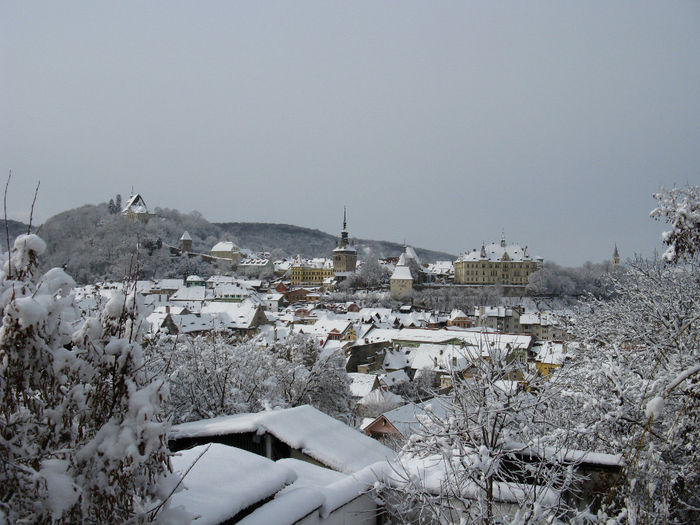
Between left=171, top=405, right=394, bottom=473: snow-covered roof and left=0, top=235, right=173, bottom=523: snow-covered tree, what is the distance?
4.68 metres

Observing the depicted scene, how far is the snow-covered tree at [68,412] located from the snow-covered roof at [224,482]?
33.1 inches

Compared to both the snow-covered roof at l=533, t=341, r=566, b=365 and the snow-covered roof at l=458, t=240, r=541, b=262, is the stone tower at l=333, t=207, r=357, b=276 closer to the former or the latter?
the snow-covered roof at l=458, t=240, r=541, b=262

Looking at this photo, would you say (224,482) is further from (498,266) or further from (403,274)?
(498,266)

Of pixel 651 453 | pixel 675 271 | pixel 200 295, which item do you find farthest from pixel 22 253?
pixel 200 295

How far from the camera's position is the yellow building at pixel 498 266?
96.4m

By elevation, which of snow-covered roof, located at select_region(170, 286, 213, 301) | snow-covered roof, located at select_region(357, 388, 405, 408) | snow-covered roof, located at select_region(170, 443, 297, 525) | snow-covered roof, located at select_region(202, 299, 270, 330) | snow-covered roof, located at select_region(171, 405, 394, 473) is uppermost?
snow-covered roof, located at select_region(170, 443, 297, 525)

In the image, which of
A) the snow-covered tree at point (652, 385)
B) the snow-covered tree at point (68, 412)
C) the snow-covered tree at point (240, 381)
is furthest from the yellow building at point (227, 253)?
the snow-covered tree at point (68, 412)

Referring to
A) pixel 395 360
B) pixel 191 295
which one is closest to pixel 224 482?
pixel 395 360

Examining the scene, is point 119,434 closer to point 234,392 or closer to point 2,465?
point 2,465

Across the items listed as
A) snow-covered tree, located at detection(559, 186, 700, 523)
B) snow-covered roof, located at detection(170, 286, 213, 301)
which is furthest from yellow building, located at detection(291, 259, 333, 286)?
snow-covered tree, located at detection(559, 186, 700, 523)

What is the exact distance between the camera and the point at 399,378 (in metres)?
38.4

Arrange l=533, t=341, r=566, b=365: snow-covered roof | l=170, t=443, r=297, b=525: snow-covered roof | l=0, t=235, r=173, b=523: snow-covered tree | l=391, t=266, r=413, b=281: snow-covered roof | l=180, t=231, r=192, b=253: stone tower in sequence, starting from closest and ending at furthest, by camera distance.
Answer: l=0, t=235, r=173, b=523: snow-covered tree < l=170, t=443, r=297, b=525: snow-covered roof < l=533, t=341, r=566, b=365: snow-covered roof < l=391, t=266, r=413, b=281: snow-covered roof < l=180, t=231, r=192, b=253: stone tower

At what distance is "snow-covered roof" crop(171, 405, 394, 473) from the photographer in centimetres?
739

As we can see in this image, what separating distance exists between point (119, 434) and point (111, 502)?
1.00 ft
